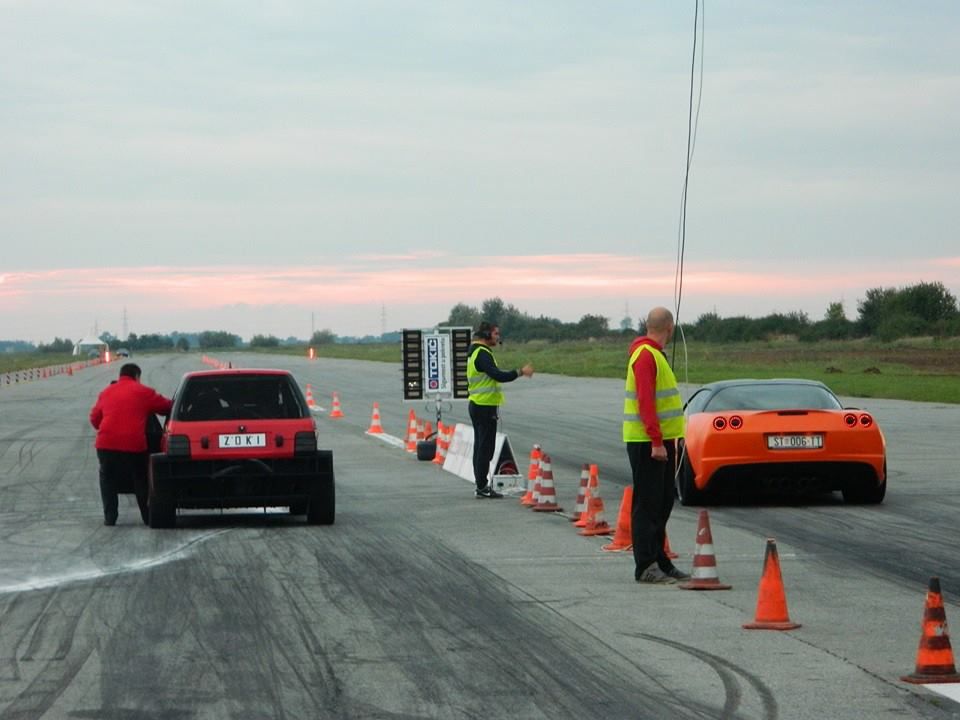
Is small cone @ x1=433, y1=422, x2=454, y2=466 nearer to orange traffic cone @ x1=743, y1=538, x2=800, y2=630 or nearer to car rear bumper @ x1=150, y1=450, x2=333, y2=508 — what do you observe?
car rear bumper @ x1=150, y1=450, x2=333, y2=508

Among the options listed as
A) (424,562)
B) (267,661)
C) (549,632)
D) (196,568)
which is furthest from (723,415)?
(267,661)

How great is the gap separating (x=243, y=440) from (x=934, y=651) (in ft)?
27.9

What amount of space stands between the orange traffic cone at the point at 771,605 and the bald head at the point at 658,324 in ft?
7.78

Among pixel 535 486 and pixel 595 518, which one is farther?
pixel 535 486

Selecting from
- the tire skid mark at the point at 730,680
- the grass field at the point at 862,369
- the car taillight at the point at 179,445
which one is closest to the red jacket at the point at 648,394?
the tire skid mark at the point at 730,680

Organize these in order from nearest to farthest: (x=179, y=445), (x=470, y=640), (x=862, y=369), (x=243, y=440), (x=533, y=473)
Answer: (x=470, y=640)
(x=179, y=445)
(x=243, y=440)
(x=533, y=473)
(x=862, y=369)

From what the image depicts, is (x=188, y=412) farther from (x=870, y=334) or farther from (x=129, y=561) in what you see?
(x=870, y=334)

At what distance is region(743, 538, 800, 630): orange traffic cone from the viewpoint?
9.38m

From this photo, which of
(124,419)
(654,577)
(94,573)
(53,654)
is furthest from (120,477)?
(53,654)

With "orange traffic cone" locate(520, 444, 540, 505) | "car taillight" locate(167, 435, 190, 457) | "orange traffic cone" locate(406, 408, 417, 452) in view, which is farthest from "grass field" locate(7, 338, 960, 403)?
"car taillight" locate(167, 435, 190, 457)

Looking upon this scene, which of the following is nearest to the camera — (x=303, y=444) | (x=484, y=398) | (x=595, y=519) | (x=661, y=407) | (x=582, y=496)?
(x=661, y=407)

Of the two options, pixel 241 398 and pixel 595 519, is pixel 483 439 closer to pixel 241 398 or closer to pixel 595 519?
pixel 241 398

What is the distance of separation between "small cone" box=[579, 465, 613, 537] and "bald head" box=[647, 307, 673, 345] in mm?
3116

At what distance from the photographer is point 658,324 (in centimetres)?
1144
